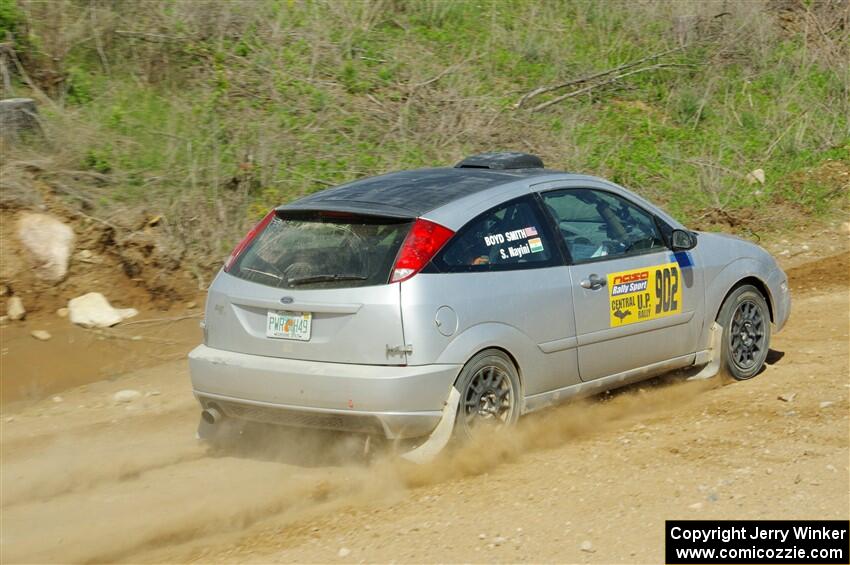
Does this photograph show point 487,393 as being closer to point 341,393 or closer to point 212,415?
point 341,393

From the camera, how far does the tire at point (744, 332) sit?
304 inches

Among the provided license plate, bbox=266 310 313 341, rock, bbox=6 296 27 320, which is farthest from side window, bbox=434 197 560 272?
rock, bbox=6 296 27 320

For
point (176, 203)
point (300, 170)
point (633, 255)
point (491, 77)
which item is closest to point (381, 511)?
point (633, 255)

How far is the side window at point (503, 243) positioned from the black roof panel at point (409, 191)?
0.21m

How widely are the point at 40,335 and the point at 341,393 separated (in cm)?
404

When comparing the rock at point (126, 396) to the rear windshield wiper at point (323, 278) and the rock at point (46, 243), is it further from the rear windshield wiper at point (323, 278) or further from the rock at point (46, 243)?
the rear windshield wiper at point (323, 278)

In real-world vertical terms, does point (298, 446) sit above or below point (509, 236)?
below

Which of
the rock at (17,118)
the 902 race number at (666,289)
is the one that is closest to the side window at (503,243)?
the 902 race number at (666,289)

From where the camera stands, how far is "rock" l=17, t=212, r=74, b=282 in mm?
9156

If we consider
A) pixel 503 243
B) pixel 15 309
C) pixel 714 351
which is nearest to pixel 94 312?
pixel 15 309

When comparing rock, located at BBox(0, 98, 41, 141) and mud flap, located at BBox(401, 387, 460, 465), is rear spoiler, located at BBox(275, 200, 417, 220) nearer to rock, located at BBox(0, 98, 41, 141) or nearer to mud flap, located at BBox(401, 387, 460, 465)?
mud flap, located at BBox(401, 387, 460, 465)

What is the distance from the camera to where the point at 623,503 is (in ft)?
17.6

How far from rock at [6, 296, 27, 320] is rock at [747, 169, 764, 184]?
9.08 m

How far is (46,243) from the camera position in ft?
30.3
